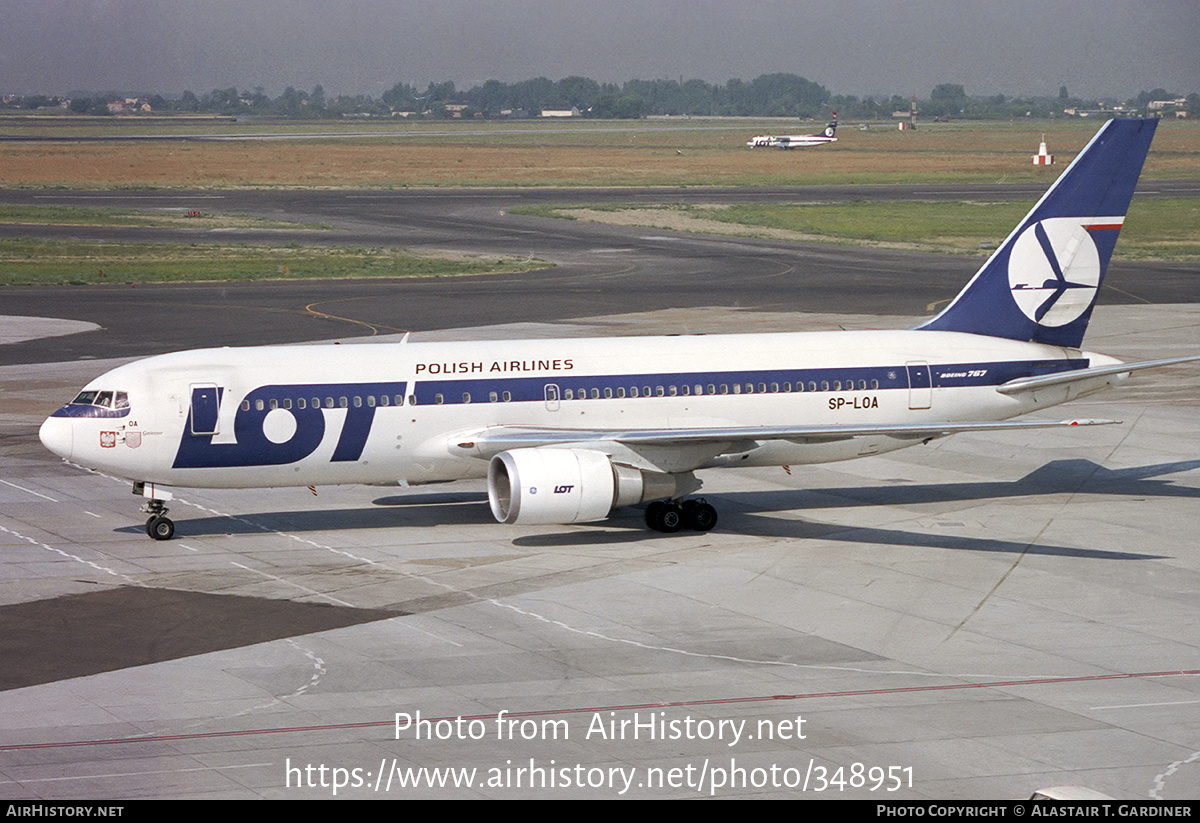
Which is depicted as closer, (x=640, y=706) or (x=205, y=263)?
(x=640, y=706)

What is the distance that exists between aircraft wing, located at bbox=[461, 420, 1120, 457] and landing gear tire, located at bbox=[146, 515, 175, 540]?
7.30 metres

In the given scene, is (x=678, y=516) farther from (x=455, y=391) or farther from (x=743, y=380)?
(x=455, y=391)

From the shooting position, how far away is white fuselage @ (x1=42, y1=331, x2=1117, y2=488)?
32.2 m

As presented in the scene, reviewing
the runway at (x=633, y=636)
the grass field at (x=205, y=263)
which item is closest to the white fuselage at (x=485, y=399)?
the runway at (x=633, y=636)

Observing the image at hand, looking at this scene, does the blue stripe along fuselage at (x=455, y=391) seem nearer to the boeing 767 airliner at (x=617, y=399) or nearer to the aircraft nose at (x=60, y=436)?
the boeing 767 airliner at (x=617, y=399)

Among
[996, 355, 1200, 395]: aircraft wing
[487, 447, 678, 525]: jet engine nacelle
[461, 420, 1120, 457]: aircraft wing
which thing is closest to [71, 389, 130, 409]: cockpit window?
[461, 420, 1120, 457]: aircraft wing

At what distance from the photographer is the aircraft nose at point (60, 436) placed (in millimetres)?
31953

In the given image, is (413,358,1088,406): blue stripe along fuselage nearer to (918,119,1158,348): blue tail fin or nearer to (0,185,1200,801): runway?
(918,119,1158,348): blue tail fin

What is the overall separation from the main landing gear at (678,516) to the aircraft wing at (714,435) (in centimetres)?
152

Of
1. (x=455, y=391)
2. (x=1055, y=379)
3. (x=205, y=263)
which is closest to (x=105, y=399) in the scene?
(x=455, y=391)

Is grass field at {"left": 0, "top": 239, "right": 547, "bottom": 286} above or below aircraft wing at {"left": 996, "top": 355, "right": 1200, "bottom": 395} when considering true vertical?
below

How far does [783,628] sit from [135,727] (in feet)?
37.2

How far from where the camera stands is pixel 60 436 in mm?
31953

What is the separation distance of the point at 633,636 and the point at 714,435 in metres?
7.68
